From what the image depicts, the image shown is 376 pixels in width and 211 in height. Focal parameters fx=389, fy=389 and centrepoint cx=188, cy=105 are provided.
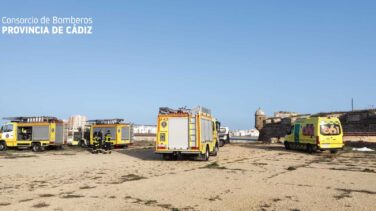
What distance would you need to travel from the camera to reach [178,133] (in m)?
20.3

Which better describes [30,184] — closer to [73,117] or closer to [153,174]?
[153,174]

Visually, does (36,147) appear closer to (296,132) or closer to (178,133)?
(178,133)

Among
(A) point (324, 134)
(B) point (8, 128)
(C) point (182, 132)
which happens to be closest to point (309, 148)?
(A) point (324, 134)

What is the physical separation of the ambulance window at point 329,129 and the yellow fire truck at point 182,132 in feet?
28.5

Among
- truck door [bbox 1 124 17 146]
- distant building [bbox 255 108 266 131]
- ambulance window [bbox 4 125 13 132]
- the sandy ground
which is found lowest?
the sandy ground

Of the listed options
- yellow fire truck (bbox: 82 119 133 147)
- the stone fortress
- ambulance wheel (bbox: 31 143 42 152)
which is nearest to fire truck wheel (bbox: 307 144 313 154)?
the stone fortress

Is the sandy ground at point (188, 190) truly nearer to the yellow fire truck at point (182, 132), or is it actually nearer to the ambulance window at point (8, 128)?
the yellow fire truck at point (182, 132)

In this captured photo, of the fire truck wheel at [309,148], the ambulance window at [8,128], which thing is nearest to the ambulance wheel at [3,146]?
the ambulance window at [8,128]

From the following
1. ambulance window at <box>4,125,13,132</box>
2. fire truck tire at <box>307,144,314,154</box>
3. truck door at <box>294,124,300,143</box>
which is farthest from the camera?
ambulance window at <box>4,125,13,132</box>

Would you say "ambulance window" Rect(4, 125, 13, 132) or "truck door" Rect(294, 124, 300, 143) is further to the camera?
"ambulance window" Rect(4, 125, 13, 132)

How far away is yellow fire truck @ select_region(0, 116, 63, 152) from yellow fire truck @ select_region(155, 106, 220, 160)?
13962 millimetres

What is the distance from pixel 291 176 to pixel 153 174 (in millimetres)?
4987

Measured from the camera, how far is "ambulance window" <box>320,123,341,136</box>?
82.5 feet

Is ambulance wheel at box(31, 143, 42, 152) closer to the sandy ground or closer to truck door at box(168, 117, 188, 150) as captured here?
truck door at box(168, 117, 188, 150)
